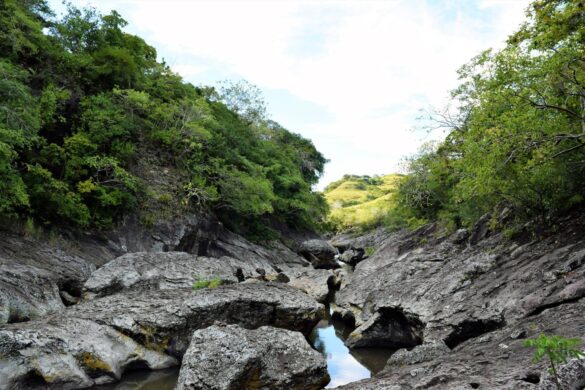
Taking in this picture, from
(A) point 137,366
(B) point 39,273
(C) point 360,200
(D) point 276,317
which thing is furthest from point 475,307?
(C) point 360,200

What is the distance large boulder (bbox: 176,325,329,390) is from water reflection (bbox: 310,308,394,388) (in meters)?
1.32

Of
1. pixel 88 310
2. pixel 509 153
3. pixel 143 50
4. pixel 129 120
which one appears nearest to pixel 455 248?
pixel 509 153

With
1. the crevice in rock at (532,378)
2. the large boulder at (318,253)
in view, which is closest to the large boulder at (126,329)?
the crevice in rock at (532,378)

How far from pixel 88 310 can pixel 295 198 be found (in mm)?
32907

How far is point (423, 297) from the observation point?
44.1ft

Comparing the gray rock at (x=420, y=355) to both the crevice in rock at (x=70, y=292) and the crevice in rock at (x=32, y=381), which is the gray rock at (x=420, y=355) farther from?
the crevice in rock at (x=70, y=292)

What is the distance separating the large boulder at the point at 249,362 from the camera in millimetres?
8258

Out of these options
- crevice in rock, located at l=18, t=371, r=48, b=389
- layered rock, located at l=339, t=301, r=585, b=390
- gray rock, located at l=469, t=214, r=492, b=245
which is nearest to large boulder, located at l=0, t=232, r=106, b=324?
crevice in rock, located at l=18, t=371, r=48, b=389

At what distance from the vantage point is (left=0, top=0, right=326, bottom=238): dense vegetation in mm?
18000

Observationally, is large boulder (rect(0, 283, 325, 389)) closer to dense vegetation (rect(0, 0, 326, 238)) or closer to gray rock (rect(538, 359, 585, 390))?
dense vegetation (rect(0, 0, 326, 238))

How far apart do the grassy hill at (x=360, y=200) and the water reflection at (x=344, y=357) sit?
24.0 metres

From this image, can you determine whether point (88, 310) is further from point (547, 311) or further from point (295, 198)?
point (295, 198)

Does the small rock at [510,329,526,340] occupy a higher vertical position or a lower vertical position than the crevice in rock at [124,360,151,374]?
higher

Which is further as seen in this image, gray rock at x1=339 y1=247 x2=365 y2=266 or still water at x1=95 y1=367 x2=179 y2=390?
gray rock at x1=339 y1=247 x2=365 y2=266
